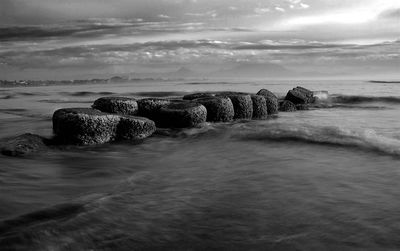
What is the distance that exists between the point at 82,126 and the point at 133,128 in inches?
50.4

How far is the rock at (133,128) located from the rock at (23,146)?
154 centimetres

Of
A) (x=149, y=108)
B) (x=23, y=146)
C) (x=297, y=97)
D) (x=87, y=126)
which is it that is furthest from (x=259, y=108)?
(x=23, y=146)

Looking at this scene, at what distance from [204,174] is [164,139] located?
3.11 meters

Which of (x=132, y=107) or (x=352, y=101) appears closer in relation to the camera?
(x=132, y=107)

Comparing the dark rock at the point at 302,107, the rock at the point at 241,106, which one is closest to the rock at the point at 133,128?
the rock at the point at 241,106

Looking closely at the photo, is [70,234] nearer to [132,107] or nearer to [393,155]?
[393,155]

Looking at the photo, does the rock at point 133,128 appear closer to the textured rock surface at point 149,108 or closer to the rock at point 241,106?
the textured rock surface at point 149,108

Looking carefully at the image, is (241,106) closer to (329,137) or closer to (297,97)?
(329,137)

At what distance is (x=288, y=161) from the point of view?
678cm

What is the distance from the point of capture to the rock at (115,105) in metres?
9.98

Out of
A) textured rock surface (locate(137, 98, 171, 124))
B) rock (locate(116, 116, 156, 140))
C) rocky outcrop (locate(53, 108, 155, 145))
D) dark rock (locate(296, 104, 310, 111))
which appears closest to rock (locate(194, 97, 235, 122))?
textured rock surface (locate(137, 98, 171, 124))

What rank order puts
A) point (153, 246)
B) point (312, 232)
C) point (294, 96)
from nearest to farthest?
point (153, 246) → point (312, 232) → point (294, 96)

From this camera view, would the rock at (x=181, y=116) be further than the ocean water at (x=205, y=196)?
Yes

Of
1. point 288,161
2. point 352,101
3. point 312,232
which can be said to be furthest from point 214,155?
point 352,101
